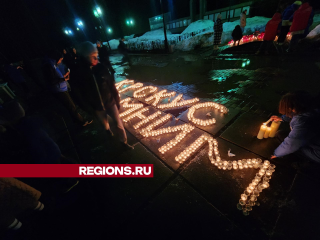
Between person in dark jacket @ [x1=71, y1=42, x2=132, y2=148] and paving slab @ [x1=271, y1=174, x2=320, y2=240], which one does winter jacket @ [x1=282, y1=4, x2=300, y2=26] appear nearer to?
paving slab @ [x1=271, y1=174, x2=320, y2=240]

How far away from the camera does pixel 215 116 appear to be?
3.98 m

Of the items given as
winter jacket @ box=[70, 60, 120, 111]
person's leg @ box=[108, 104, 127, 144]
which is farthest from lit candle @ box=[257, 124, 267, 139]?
winter jacket @ box=[70, 60, 120, 111]

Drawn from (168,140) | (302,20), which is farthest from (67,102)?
(302,20)

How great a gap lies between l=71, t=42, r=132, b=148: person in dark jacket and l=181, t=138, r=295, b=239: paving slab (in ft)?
6.82

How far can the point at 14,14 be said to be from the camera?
24.6 ft

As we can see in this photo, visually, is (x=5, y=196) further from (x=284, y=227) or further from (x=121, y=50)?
(x=121, y=50)

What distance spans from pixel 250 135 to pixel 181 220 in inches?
95.3

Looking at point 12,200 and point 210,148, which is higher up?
point 12,200

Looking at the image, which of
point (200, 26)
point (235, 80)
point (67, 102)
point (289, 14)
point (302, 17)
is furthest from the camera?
point (200, 26)

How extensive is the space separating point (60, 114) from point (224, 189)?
617 centimetres

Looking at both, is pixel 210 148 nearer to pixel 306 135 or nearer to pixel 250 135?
pixel 250 135

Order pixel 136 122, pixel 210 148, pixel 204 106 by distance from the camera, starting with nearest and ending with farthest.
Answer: pixel 210 148
pixel 136 122
pixel 204 106

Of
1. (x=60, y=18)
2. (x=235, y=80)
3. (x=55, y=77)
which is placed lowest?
(x=235, y=80)

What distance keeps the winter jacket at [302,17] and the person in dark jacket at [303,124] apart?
7.50 meters
